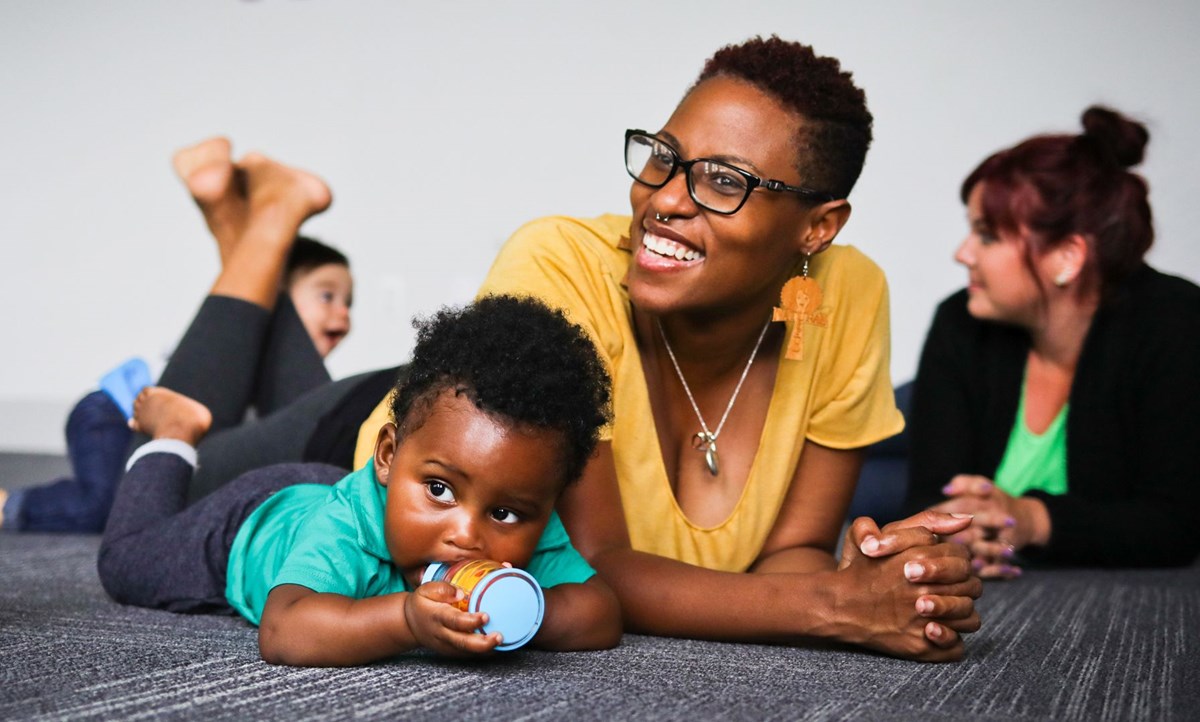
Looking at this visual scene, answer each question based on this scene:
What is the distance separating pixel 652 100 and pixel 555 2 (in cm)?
47

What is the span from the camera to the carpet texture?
0.91 meters

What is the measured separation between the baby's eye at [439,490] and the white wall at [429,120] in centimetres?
259

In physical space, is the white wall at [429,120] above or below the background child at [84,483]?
above

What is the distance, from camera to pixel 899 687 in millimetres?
1082

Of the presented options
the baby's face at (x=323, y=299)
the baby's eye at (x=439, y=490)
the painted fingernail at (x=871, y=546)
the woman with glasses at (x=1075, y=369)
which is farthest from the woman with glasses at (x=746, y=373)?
the baby's face at (x=323, y=299)

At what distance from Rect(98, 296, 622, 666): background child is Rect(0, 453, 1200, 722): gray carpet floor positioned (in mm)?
36

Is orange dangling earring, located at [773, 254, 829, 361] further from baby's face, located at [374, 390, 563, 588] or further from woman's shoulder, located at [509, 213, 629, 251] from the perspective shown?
baby's face, located at [374, 390, 563, 588]

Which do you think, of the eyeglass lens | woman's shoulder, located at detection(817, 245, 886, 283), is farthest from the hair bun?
the eyeglass lens

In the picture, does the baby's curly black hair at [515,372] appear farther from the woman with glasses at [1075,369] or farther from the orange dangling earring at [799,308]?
the woman with glasses at [1075,369]

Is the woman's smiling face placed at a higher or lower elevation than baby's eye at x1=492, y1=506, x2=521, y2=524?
higher

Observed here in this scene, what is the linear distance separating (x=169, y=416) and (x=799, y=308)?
97 cm

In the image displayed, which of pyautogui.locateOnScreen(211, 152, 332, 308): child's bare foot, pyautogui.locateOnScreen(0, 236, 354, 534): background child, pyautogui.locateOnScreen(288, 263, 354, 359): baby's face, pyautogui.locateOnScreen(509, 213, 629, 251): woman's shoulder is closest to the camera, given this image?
pyautogui.locateOnScreen(509, 213, 629, 251): woman's shoulder

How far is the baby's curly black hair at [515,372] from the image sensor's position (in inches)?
43.3

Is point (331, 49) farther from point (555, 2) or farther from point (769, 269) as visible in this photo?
point (769, 269)
